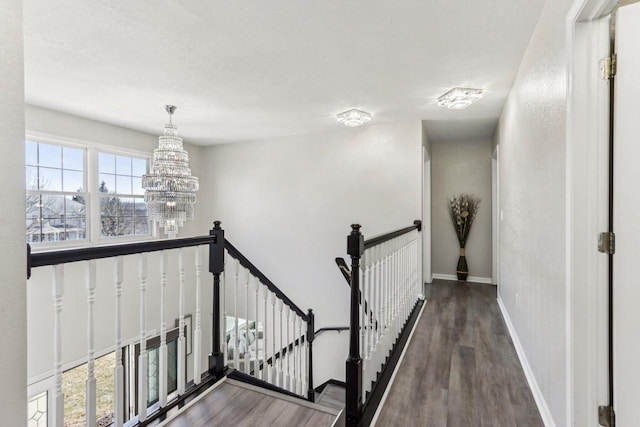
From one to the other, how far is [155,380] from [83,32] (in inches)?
169

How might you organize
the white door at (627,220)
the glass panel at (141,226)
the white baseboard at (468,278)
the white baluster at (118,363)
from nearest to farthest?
1. the white door at (627,220)
2. the white baluster at (118,363)
3. the glass panel at (141,226)
4. the white baseboard at (468,278)

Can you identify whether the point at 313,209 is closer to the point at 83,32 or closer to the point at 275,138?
the point at 275,138

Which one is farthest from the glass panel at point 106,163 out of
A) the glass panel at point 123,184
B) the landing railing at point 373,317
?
the landing railing at point 373,317

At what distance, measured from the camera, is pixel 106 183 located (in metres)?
4.20

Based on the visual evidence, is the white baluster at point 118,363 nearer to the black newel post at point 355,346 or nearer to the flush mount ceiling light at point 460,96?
the black newel post at point 355,346

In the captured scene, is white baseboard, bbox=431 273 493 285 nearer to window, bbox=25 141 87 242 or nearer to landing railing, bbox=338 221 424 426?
landing railing, bbox=338 221 424 426

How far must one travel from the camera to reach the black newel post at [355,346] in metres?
1.60

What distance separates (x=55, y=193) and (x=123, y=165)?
3.21 feet

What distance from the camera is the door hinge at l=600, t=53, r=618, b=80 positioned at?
1151 mm

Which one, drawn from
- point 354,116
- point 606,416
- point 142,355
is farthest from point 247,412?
point 354,116

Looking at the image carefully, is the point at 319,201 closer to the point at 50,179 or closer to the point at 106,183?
the point at 106,183

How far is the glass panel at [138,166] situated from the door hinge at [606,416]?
5467 mm

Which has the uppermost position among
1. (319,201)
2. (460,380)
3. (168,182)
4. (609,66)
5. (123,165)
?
(123,165)

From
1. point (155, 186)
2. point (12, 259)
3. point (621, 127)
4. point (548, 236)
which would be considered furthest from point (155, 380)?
point (621, 127)
